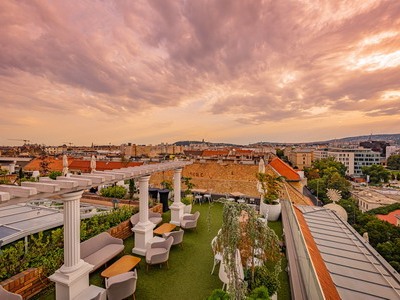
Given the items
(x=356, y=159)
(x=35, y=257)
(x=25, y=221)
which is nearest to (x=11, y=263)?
(x=35, y=257)

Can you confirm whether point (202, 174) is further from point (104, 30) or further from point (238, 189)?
point (104, 30)

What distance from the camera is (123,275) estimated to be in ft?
15.4

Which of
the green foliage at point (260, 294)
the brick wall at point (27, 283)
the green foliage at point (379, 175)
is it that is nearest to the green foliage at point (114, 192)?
the brick wall at point (27, 283)

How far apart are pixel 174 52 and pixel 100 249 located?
39.0ft

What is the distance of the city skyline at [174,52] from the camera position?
9.05 m

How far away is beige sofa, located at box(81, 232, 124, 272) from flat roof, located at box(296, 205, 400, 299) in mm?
5814

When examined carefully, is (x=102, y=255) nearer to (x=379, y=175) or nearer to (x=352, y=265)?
(x=352, y=265)

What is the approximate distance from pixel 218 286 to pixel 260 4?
36.5ft

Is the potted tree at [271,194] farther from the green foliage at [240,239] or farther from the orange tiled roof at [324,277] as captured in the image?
the green foliage at [240,239]

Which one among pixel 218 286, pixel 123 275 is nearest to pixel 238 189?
pixel 218 286

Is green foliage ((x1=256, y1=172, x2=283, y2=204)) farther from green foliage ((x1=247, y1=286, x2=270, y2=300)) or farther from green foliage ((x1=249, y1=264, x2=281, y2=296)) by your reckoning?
green foliage ((x1=247, y1=286, x2=270, y2=300))

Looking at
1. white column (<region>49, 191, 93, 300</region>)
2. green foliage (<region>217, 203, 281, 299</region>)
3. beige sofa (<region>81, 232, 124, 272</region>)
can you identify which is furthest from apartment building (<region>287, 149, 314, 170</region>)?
white column (<region>49, 191, 93, 300</region>)

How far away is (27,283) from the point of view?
4562 millimetres

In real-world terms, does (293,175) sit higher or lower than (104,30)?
lower
